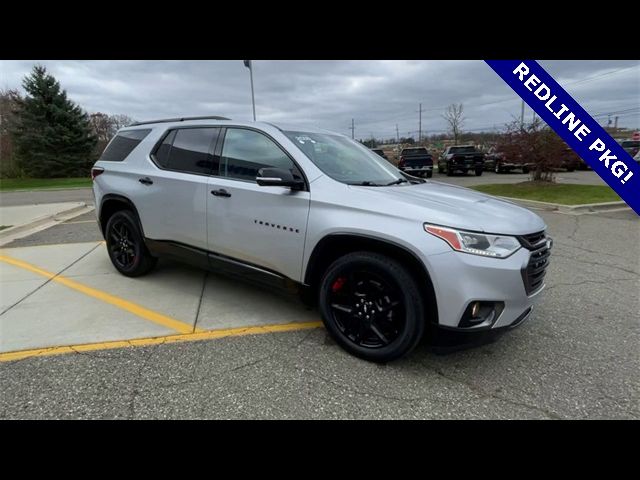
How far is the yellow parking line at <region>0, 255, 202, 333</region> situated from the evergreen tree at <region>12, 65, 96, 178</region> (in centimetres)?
3065

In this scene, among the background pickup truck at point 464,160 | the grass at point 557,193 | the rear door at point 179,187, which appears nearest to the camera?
the rear door at point 179,187

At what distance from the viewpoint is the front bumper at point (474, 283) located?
2.45m

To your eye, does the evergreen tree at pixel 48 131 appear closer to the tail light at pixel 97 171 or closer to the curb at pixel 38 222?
the curb at pixel 38 222

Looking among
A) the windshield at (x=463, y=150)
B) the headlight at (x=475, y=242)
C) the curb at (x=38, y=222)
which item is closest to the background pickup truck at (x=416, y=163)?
the windshield at (x=463, y=150)

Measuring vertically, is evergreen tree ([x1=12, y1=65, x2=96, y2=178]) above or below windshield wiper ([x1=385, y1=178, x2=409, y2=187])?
above

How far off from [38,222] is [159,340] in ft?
25.4

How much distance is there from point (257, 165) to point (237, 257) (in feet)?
2.86

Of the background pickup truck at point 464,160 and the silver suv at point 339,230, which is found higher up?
the background pickup truck at point 464,160

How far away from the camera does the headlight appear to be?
2471 mm

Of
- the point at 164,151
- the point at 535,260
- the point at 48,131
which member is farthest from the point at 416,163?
the point at 48,131

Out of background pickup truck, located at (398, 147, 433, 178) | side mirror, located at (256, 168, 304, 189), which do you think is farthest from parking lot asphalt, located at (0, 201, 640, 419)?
background pickup truck, located at (398, 147, 433, 178)

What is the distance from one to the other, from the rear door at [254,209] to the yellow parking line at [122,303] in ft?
2.57

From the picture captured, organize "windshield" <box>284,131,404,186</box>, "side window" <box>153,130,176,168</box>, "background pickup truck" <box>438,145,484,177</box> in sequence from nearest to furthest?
"windshield" <box>284,131,404,186</box> < "side window" <box>153,130,176,168</box> < "background pickup truck" <box>438,145,484,177</box>

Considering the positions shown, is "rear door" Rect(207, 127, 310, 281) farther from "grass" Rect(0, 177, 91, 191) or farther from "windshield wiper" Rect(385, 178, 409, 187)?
"grass" Rect(0, 177, 91, 191)
